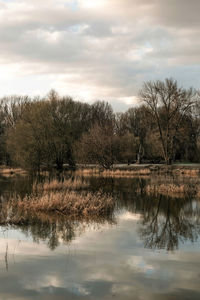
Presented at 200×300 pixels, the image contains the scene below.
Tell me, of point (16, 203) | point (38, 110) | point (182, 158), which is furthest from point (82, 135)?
point (16, 203)

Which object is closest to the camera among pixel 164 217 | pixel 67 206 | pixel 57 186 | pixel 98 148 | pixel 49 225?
pixel 49 225

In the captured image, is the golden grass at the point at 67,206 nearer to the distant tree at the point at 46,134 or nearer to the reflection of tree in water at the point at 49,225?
the reflection of tree in water at the point at 49,225

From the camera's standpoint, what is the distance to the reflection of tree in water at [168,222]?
1152cm

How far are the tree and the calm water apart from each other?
34241 mm

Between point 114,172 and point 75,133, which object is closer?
point 114,172

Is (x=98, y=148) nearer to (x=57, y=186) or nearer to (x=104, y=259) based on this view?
(x=57, y=186)

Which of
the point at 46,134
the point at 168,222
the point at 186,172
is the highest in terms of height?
the point at 46,134

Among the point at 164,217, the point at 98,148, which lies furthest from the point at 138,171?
the point at 164,217

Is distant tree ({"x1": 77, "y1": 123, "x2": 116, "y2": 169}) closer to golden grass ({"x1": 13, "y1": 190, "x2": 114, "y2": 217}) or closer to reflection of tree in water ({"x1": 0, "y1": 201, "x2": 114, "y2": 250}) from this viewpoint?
golden grass ({"x1": 13, "y1": 190, "x2": 114, "y2": 217})

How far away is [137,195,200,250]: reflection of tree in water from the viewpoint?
11.5m

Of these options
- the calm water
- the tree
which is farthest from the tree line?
the calm water

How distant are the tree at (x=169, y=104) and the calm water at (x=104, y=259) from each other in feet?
112

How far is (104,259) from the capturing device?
30.2 ft

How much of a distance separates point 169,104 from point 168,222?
35734mm
